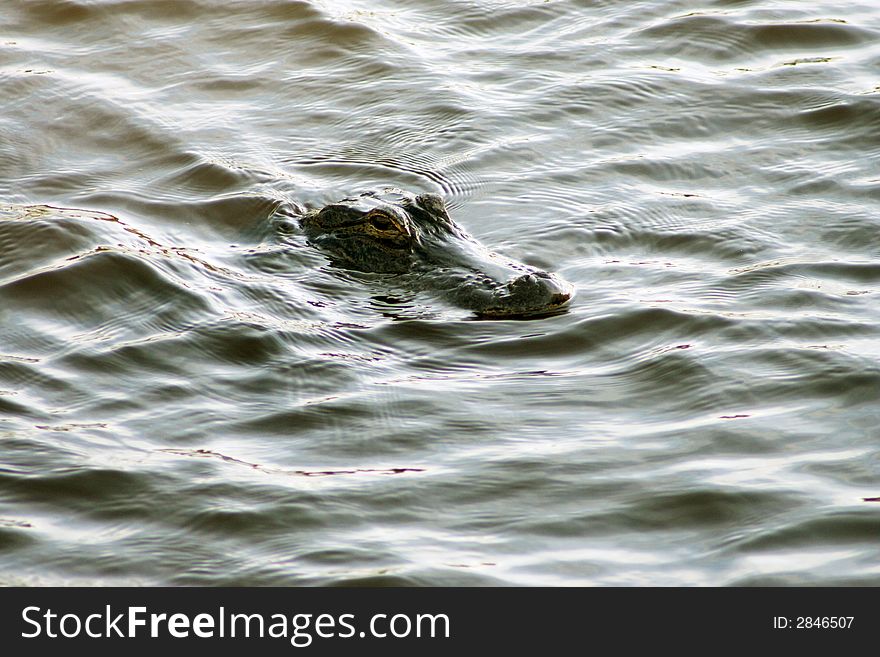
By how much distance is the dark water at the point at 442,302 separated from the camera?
13.4 feet

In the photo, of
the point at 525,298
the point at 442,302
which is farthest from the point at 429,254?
the point at 525,298

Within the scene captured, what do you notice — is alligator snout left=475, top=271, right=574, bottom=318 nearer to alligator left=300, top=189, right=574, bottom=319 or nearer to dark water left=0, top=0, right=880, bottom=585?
alligator left=300, top=189, right=574, bottom=319

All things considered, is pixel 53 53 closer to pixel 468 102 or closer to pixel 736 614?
pixel 468 102

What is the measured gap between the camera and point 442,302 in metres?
5.91

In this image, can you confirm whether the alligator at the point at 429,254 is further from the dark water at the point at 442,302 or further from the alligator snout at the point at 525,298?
the dark water at the point at 442,302

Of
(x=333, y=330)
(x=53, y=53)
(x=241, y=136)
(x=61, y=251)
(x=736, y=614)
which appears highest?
(x=53, y=53)

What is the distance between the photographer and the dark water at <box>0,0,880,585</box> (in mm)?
4090

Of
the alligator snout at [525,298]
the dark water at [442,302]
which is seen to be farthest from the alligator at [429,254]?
the dark water at [442,302]

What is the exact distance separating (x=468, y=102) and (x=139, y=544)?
5.10 m

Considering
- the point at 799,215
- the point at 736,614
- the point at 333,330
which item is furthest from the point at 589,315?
the point at 736,614

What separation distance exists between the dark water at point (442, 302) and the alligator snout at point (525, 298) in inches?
4.8

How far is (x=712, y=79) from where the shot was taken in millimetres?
8586

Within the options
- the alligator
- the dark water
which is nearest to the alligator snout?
the alligator

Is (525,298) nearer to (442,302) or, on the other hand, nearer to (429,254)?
(442,302)
